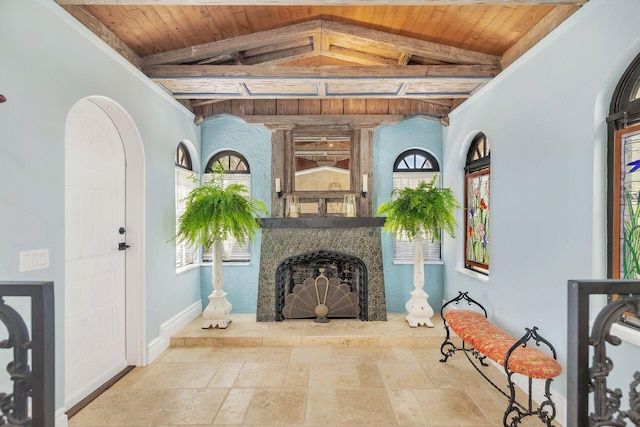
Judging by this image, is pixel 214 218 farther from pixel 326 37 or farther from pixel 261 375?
pixel 326 37

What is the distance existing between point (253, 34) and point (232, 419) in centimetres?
324

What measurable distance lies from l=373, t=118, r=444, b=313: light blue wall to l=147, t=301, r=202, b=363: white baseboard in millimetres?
2552

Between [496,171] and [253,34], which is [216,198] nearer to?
[253,34]

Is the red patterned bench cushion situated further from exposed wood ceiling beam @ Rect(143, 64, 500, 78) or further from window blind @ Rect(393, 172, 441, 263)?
exposed wood ceiling beam @ Rect(143, 64, 500, 78)

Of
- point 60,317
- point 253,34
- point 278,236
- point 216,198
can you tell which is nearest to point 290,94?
point 253,34

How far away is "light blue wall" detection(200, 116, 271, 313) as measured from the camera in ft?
14.4

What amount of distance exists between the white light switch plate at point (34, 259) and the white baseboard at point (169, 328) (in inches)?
60.2

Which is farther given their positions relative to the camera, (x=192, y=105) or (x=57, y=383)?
(x=192, y=105)

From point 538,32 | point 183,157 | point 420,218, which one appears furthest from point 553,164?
point 183,157

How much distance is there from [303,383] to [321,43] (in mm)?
3219

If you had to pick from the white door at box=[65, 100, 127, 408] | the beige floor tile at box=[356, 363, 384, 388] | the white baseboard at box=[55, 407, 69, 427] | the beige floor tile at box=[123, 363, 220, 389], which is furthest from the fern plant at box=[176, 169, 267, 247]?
the beige floor tile at box=[356, 363, 384, 388]

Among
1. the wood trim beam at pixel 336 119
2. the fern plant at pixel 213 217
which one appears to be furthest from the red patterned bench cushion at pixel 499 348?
the wood trim beam at pixel 336 119

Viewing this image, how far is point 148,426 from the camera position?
2197mm

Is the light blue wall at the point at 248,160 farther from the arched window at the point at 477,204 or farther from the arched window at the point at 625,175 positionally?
the arched window at the point at 625,175
